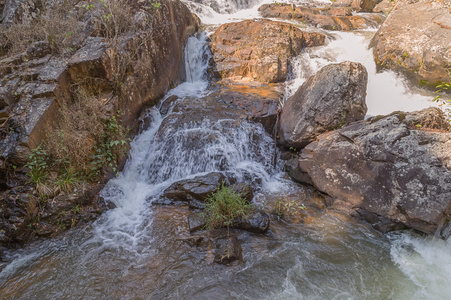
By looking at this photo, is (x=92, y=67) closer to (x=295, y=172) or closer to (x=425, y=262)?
(x=295, y=172)

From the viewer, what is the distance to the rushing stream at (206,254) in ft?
11.8

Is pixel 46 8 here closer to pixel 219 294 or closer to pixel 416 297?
pixel 219 294

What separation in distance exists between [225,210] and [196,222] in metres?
0.57

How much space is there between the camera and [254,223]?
181 inches

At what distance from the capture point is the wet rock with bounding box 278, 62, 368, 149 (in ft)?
20.0

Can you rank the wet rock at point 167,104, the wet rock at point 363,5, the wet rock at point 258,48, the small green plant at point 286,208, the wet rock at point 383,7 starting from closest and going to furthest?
the small green plant at point 286,208 → the wet rock at point 167,104 → the wet rock at point 258,48 → the wet rock at point 383,7 → the wet rock at point 363,5

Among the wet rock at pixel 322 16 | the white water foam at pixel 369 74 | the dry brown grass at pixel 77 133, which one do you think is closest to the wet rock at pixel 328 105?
the white water foam at pixel 369 74

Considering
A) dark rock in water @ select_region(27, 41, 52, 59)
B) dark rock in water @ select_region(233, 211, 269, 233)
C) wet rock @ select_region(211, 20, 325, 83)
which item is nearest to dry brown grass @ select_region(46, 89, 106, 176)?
dark rock in water @ select_region(27, 41, 52, 59)

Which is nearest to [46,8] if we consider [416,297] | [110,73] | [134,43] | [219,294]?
[134,43]

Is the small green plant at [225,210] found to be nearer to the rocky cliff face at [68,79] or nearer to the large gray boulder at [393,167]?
the large gray boulder at [393,167]

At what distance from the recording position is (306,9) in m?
14.0

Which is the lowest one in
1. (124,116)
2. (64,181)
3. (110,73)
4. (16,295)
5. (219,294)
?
(219,294)

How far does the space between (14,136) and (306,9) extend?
14.5 m

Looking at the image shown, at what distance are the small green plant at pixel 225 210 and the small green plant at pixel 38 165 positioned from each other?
3049 millimetres
